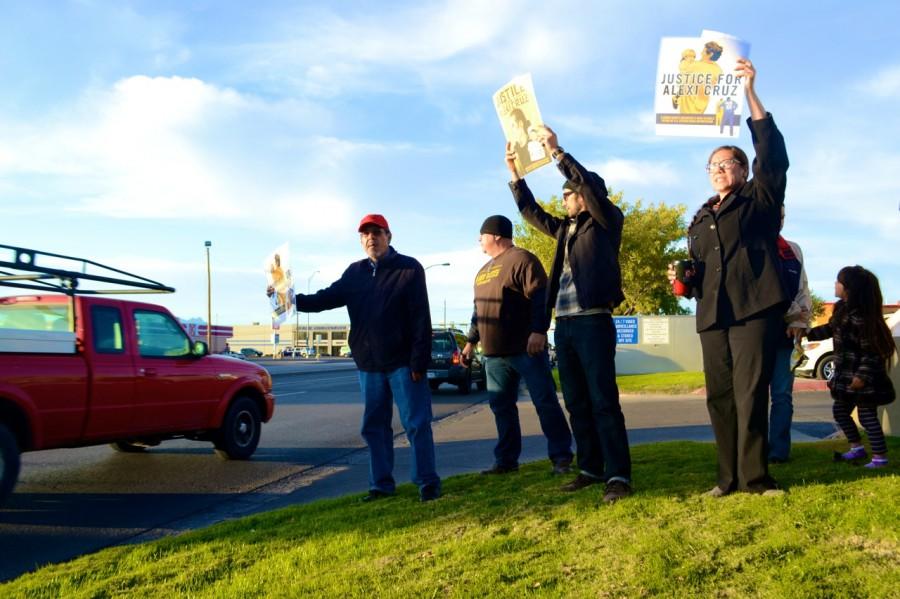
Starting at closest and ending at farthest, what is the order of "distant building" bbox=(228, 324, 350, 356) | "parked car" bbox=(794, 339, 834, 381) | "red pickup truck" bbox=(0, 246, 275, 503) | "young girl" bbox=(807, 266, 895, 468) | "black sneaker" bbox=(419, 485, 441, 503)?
1. "black sneaker" bbox=(419, 485, 441, 503)
2. "young girl" bbox=(807, 266, 895, 468)
3. "red pickup truck" bbox=(0, 246, 275, 503)
4. "parked car" bbox=(794, 339, 834, 381)
5. "distant building" bbox=(228, 324, 350, 356)

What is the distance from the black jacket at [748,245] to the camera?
410 centimetres

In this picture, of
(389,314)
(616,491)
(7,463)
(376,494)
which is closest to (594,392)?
(616,491)

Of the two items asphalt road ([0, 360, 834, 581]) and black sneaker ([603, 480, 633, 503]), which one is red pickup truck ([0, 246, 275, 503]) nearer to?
asphalt road ([0, 360, 834, 581])

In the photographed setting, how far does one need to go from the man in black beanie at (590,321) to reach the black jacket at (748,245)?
51 centimetres

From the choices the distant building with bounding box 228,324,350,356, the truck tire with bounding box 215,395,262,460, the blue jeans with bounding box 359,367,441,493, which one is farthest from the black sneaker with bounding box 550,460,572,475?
the distant building with bounding box 228,324,350,356

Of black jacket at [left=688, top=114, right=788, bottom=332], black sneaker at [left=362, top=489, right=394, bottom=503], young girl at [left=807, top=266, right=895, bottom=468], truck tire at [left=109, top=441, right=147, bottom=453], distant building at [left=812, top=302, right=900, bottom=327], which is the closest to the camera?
black jacket at [left=688, top=114, right=788, bottom=332]

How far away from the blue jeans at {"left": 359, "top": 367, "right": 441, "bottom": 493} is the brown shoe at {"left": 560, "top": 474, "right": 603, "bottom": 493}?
2.88 ft

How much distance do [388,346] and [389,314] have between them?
22 cm

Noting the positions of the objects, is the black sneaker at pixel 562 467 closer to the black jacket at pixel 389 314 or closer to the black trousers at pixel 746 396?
the black jacket at pixel 389 314

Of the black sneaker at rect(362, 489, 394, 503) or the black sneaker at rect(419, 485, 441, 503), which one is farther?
the black sneaker at rect(362, 489, 394, 503)

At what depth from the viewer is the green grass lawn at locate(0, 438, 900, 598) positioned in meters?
3.07

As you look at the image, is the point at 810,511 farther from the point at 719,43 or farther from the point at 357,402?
the point at 357,402

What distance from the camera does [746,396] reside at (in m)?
4.20

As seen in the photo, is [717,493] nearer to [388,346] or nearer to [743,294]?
[743,294]
